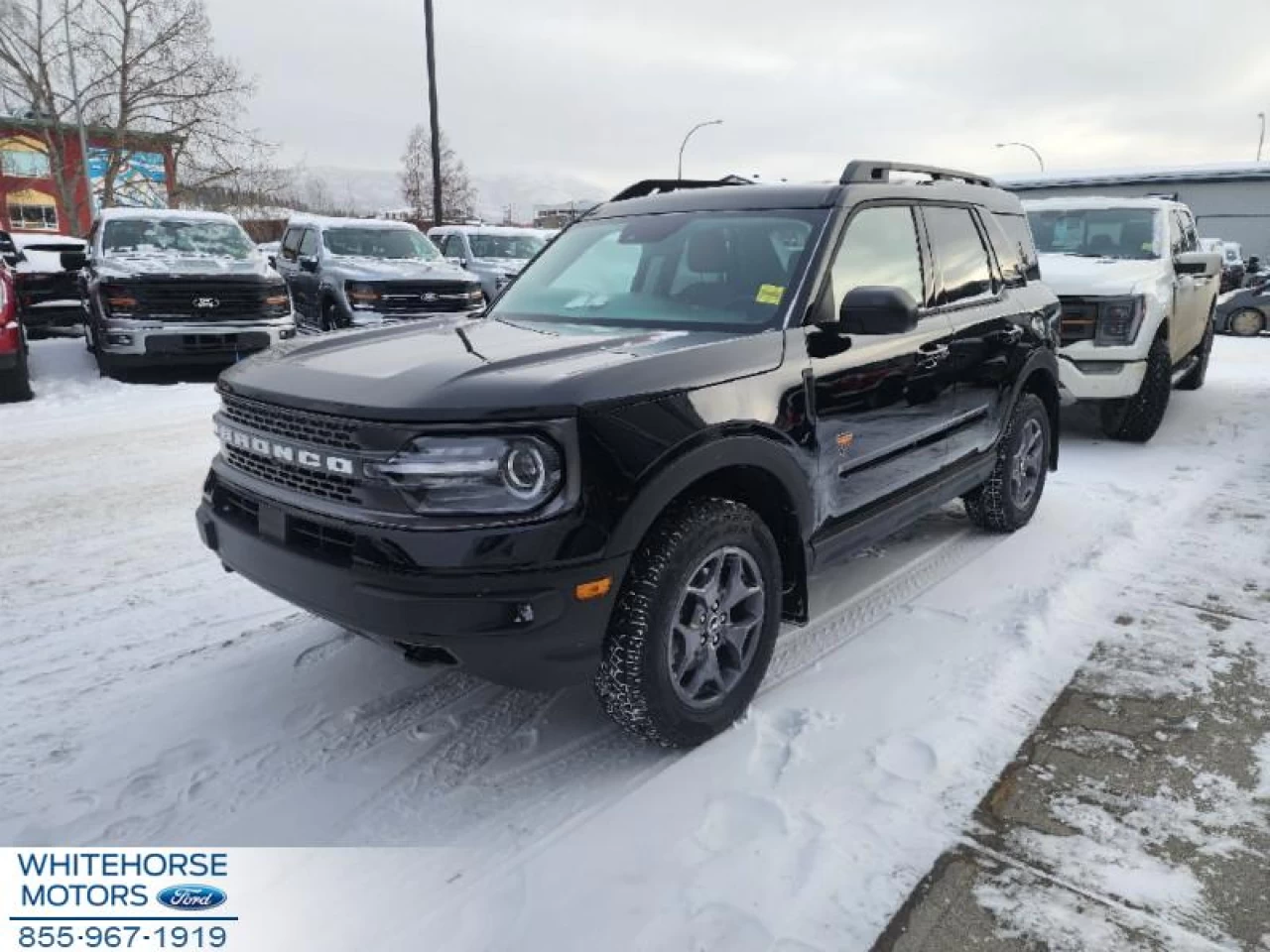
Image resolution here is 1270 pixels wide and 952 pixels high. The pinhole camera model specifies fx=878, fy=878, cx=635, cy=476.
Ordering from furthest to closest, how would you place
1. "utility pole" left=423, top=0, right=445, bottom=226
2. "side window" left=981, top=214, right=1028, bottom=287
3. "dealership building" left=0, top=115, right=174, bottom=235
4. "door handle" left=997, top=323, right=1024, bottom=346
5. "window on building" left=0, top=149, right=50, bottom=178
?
"window on building" left=0, top=149, right=50, bottom=178 → "dealership building" left=0, top=115, right=174, bottom=235 → "utility pole" left=423, top=0, right=445, bottom=226 → "side window" left=981, top=214, right=1028, bottom=287 → "door handle" left=997, top=323, right=1024, bottom=346

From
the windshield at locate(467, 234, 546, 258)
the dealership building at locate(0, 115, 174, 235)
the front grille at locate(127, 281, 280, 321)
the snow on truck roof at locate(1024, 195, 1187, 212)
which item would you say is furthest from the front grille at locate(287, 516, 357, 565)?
the dealership building at locate(0, 115, 174, 235)

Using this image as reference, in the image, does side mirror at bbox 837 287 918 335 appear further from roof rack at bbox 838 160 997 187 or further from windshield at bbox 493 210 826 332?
roof rack at bbox 838 160 997 187

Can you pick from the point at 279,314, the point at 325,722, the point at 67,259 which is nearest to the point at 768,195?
the point at 325,722

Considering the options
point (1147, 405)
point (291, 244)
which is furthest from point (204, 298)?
point (1147, 405)

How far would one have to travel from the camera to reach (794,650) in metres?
3.54

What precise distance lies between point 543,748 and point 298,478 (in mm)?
1151

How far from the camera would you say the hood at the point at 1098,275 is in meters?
6.91

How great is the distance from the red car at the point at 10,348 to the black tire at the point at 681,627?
8194mm

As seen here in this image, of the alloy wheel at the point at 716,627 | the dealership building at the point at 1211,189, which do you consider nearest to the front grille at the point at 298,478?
the alloy wheel at the point at 716,627

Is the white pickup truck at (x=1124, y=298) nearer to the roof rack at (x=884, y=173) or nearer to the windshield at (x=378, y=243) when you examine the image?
the roof rack at (x=884, y=173)

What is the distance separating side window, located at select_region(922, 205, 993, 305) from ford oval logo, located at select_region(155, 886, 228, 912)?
3.48m

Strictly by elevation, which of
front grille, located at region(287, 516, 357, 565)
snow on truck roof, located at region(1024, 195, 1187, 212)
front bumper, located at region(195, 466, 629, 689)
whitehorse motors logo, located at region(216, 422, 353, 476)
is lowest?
front bumper, located at region(195, 466, 629, 689)

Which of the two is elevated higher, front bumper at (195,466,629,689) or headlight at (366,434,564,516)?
headlight at (366,434,564,516)

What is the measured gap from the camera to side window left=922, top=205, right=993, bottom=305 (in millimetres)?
4035
